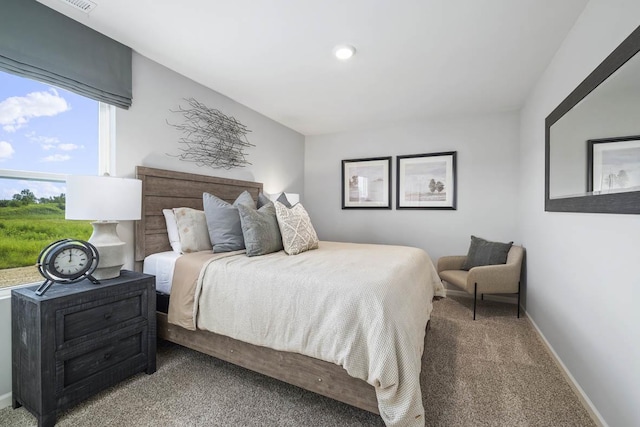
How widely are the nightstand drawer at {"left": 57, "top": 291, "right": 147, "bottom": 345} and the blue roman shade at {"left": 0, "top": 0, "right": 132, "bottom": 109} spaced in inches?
57.6

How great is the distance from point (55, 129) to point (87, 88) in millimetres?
361

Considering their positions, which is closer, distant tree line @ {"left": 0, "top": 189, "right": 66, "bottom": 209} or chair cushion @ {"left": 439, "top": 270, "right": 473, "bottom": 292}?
distant tree line @ {"left": 0, "top": 189, "right": 66, "bottom": 209}

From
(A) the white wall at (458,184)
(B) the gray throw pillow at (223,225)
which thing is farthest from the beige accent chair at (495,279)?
(B) the gray throw pillow at (223,225)

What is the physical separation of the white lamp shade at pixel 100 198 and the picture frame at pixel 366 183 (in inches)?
124

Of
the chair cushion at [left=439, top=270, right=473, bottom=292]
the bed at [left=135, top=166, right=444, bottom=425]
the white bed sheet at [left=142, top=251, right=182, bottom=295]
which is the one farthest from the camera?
the chair cushion at [left=439, top=270, right=473, bottom=292]

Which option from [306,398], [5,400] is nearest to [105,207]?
[5,400]

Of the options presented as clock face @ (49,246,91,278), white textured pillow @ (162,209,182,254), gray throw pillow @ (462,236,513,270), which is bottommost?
gray throw pillow @ (462,236,513,270)

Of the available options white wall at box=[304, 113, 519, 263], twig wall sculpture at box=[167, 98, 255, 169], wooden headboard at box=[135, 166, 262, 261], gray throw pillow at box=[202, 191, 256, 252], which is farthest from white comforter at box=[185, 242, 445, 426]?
white wall at box=[304, 113, 519, 263]

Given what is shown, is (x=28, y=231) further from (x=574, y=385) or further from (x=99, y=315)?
(x=574, y=385)

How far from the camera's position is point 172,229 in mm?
2410

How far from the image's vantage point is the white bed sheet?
214cm

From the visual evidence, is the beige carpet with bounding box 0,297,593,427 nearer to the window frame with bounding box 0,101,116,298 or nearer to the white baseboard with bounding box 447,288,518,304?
the white baseboard with bounding box 447,288,518,304

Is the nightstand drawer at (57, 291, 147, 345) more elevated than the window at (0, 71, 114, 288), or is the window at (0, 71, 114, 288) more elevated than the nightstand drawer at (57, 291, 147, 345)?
the window at (0, 71, 114, 288)

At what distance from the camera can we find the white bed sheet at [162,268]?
2.14 m
